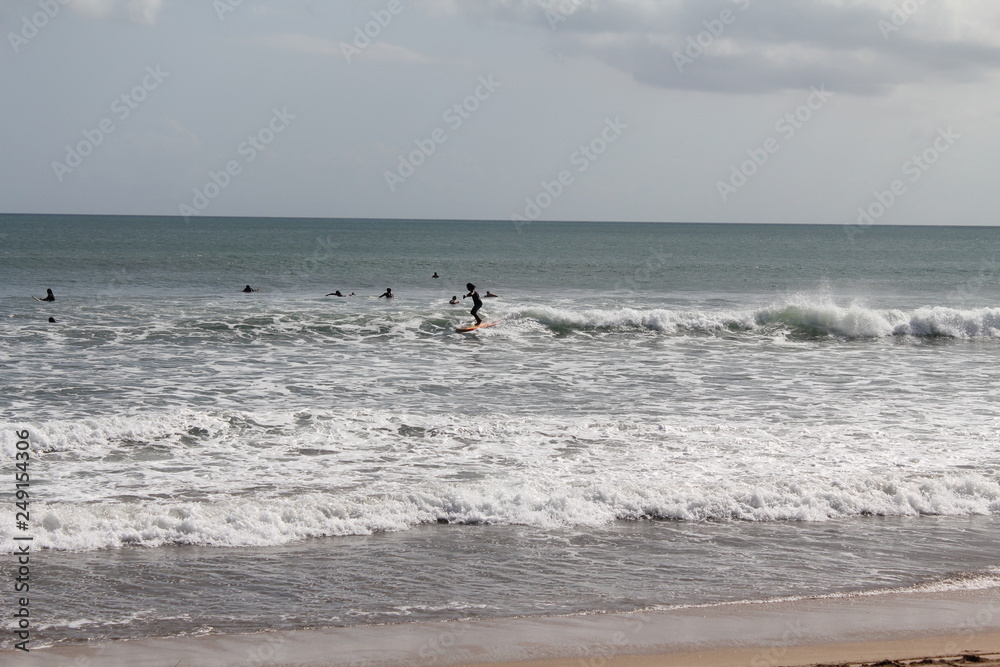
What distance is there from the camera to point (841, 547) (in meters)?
8.86

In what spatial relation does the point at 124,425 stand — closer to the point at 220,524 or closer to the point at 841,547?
the point at 220,524

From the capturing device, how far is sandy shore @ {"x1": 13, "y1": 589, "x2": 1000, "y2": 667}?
6.30m

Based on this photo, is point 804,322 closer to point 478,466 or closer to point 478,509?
point 478,466

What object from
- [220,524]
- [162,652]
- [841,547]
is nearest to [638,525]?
[841,547]

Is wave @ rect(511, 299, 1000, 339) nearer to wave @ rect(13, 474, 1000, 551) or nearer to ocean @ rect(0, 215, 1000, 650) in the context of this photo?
ocean @ rect(0, 215, 1000, 650)

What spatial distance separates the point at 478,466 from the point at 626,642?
200 inches

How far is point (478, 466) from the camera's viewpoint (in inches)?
452

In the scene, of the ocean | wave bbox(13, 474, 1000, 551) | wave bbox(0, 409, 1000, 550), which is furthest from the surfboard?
wave bbox(13, 474, 1000, 551)

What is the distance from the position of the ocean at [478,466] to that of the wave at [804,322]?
0.37 feet

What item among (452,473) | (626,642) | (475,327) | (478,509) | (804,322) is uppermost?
(804,322)

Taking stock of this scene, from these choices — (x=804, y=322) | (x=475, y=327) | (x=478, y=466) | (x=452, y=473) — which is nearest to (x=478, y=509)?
(x=452, y=473)

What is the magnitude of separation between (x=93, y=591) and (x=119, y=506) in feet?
6.69

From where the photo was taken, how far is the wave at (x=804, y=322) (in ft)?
85.9

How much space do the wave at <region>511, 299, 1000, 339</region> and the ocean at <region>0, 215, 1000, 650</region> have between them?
0.11m
